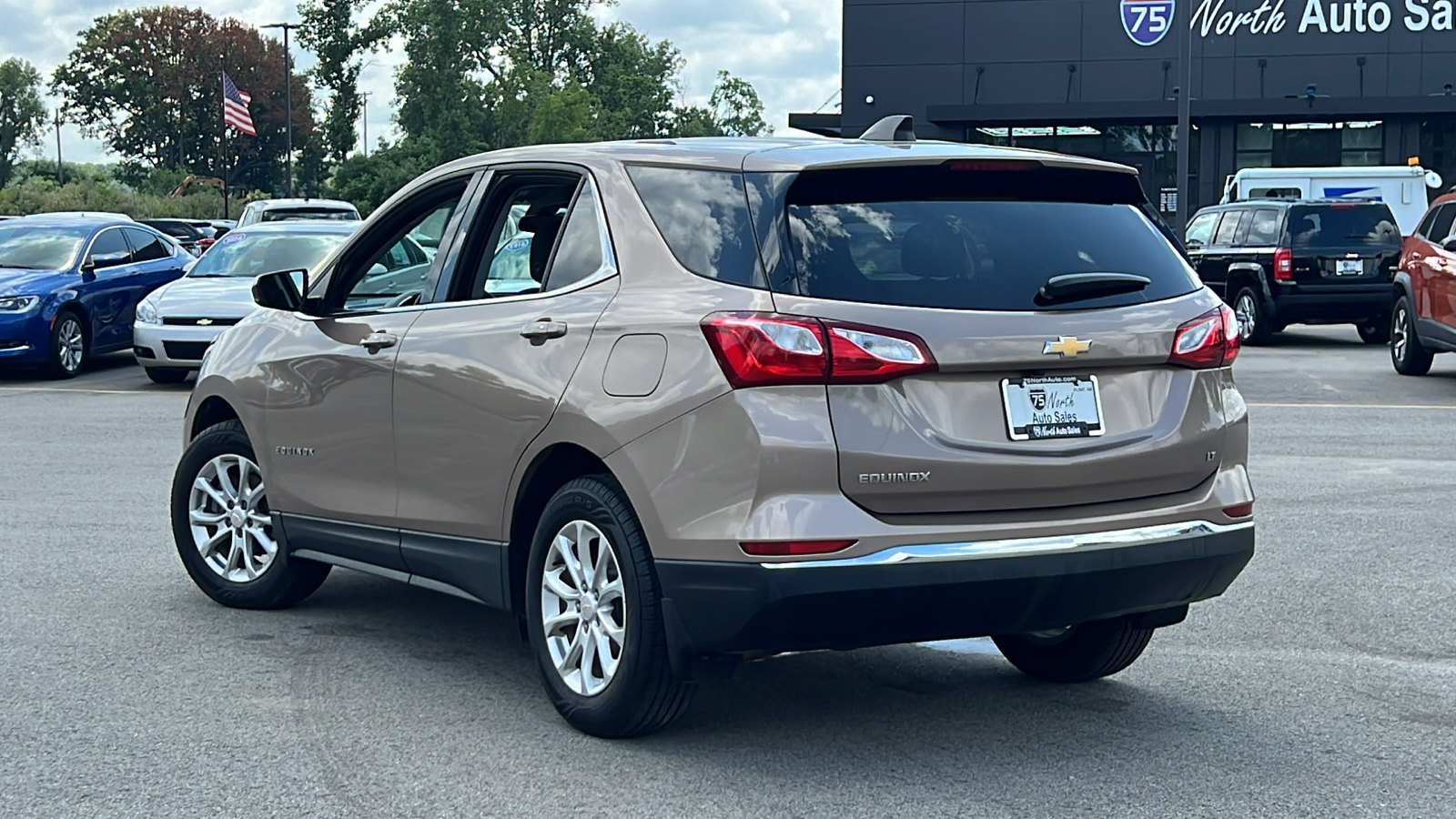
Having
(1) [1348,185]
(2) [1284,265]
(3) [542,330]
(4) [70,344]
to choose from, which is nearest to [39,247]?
(4) [70,344]

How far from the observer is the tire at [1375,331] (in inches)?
876

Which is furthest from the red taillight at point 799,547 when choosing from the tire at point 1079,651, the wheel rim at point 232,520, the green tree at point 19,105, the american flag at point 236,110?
the green tree at point 19,105

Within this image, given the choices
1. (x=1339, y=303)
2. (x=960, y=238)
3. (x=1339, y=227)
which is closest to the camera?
(x=960, y=238)

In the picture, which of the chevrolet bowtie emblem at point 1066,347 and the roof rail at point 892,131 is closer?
the chevrolet bowtie emblem at point 1066,347

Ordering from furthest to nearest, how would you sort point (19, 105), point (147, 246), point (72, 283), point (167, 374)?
point (19, 105), point (147, 246), point (72, 283), point (167, 374)

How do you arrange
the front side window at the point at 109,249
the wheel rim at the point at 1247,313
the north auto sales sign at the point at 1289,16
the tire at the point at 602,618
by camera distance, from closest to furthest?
1. the tire at the point at 602,618
2. the front side window at the point at 109,249
3. the wheel rim at the point at 1247,313
4. the north auto sales sign at the point at 1289,16

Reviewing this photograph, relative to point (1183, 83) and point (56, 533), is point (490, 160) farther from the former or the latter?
point (1183, 83)

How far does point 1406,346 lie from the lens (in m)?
17.3

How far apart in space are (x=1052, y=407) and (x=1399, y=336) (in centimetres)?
1383

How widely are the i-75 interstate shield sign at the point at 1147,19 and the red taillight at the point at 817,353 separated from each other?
148 feet

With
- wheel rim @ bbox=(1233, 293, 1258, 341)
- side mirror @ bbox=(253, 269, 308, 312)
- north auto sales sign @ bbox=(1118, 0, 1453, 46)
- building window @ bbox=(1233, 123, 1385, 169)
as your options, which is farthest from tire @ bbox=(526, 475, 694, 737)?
north auto sales sign @ bbox=(1118, 0, 1453, 46)

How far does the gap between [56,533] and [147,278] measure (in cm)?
1173

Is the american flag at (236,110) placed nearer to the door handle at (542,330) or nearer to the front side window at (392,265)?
the front side window at (392,265)

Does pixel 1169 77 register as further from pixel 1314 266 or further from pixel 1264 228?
pixel 1314 266
